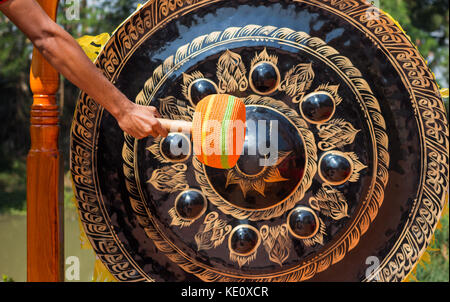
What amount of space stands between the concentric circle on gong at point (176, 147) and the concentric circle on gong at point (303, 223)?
26 cm

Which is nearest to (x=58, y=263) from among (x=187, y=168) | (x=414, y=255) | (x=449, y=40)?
(x=187, y=168)

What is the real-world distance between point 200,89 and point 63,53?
286mm

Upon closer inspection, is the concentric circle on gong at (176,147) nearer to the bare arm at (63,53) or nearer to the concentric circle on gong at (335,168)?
the bare arm at (63,53)

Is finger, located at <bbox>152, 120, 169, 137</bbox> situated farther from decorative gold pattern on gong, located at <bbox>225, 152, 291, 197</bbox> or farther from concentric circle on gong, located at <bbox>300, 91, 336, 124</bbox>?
concentric circle on gong, located at <bbox>300, 91, 336, 124</bbox>

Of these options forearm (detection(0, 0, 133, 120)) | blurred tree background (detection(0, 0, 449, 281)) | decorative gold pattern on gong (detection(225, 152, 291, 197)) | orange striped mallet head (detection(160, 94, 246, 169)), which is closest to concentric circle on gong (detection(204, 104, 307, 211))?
decorative gold pattern on gong (detection(225, 152, 291, 197))

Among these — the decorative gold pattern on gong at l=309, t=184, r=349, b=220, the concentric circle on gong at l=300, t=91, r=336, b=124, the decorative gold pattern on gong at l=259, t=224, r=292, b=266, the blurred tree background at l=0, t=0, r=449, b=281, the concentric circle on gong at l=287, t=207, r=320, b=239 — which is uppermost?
the blurred tree background at l=0, t=0, r=449, b=281

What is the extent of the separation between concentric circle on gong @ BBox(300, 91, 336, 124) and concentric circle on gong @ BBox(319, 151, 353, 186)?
0.08 meters

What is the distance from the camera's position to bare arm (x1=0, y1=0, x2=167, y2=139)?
755 millimetres

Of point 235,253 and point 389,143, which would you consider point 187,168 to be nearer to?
point 235,253

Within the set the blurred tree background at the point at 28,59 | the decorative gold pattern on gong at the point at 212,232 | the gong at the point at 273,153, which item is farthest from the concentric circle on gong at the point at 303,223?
the blurred tree background at the point at 28,59

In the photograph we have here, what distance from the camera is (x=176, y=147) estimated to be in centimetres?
96

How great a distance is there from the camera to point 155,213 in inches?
38.6

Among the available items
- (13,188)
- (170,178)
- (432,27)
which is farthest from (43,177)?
(432,27)

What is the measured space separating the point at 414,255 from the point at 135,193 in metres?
0.60
